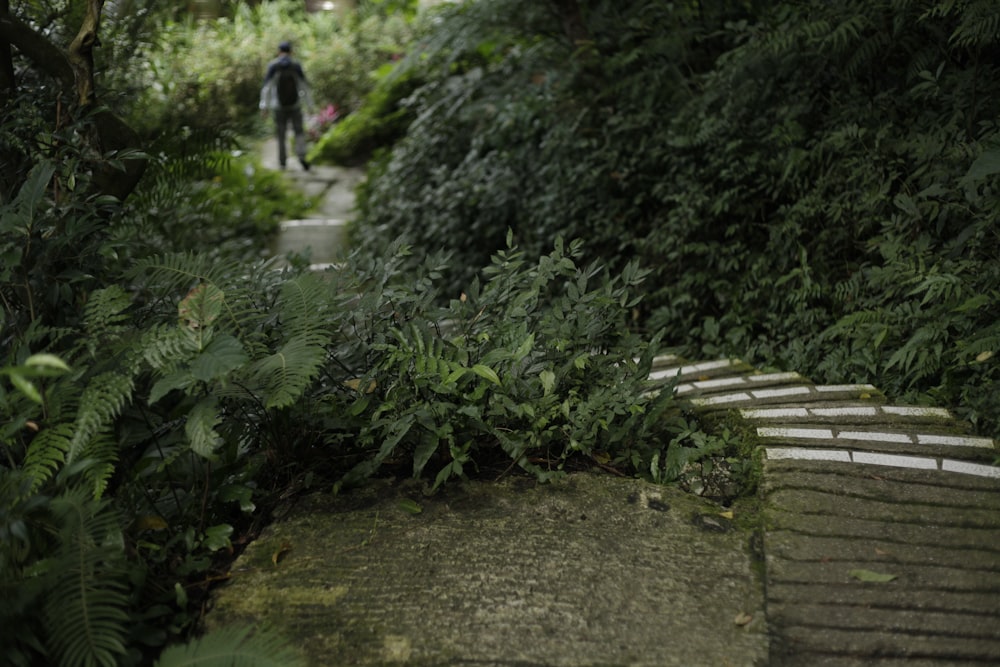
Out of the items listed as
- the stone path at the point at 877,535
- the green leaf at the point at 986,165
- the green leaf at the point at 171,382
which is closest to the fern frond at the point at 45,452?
the green leaf at the point at 171,382

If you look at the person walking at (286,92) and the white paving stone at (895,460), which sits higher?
the person walking at (286,92)

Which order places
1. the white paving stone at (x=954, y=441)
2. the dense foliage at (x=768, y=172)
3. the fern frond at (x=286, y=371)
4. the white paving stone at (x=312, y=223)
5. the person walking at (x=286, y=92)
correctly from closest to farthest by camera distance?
the fern frond at (x=286, y=371) → the white paving stone at (x=954, y=441) → the dense foliage at (x=768, y=172) → the white paving stone at (x=312, y=223) → the person walking at (x=286, y=92)

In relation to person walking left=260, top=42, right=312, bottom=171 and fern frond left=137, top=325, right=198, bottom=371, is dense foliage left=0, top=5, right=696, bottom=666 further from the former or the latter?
person walking left=260, top=42, right=312, bottom=171

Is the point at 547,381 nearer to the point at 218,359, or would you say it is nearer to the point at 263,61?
the point at 218,359

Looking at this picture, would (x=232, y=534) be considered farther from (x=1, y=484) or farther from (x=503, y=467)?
(x=503, y=467)

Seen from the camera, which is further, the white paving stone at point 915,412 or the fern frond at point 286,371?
the white paving stone at point 915,412

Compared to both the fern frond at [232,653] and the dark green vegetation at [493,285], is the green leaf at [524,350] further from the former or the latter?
the fern frond at [232,653]

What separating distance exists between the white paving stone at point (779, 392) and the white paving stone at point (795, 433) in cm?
53

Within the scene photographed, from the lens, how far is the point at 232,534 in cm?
274

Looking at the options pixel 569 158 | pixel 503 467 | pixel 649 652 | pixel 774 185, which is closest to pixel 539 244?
pixel 569 158

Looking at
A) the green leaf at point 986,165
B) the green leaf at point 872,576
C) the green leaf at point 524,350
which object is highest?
the green leaf at point 986,165

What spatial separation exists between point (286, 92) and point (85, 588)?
9.85 meters

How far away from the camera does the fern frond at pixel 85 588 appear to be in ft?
6.63

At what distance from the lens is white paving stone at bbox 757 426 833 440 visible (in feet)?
10.4
